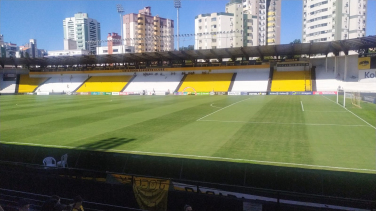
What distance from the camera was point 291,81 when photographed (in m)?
47.2

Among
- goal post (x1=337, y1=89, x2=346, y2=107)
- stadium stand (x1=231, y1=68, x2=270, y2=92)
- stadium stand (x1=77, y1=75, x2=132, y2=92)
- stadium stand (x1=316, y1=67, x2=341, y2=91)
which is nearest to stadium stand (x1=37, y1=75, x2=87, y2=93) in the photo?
stadium stand (x1=77, y1=75, x2=132, y2=92)

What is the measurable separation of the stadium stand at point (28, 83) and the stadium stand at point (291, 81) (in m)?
51.3

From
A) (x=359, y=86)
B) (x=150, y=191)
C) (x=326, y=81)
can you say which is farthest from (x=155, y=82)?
(x=150, y=191)

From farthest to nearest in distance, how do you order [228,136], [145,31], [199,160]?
1. [145,31]
2. [228,136]
3. [199,160]

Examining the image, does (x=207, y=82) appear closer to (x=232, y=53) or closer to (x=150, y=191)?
(x=232, y=53)

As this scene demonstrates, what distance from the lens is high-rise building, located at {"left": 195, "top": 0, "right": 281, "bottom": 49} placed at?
95188 mm

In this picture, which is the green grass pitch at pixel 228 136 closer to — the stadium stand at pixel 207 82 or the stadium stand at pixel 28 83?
the stadium stand at pixel 207 82

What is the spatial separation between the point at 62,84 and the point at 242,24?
6429 centimetres

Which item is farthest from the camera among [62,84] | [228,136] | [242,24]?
[242,24]

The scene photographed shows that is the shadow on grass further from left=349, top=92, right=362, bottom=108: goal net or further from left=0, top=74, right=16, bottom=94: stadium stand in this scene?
left=0, top=74, right=16, bottom=94: stadium stand

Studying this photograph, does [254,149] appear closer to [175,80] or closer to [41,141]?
[41,141]

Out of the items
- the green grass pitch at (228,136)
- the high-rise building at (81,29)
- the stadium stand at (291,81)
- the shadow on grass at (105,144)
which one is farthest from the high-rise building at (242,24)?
the shadow on grass at (105,144)

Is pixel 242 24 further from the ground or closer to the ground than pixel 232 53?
further from the ground

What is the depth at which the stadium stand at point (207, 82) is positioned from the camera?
4988cm
